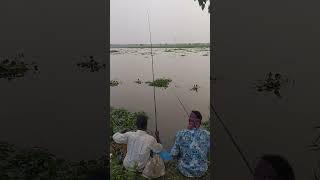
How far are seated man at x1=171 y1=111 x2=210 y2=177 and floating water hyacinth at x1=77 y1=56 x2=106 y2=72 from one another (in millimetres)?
810

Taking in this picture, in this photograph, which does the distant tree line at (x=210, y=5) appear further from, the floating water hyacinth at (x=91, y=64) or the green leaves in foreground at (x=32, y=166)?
the green leaves in foreground at (x=32, y=166)

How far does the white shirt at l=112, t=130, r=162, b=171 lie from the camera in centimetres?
311

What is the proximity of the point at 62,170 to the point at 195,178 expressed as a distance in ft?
3.75

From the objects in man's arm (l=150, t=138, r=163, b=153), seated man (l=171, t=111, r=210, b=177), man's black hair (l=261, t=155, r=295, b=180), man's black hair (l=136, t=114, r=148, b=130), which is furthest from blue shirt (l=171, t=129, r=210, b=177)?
man's black hair (l=261, t=155, r=295, b=180)

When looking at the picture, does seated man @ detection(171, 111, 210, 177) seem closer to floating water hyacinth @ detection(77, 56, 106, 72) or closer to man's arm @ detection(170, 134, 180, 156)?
man's arm @ detection(170, 134, 180, 156)

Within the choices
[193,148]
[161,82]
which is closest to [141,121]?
[161,82]

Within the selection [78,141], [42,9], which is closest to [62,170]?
[78,141]

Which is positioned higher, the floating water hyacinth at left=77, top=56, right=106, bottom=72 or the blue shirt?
the floating water hyacinth at left=77, top=56, right=106, bottom=72

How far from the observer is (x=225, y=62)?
278cm

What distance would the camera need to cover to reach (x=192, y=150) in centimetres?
315

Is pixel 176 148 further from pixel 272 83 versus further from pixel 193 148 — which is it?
pixel 272 83

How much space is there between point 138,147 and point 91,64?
2.55 ft

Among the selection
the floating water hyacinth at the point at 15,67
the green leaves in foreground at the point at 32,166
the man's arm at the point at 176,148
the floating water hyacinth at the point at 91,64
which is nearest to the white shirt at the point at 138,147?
the man's arm at the point at 176,148

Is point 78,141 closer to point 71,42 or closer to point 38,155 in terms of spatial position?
point 38,155
